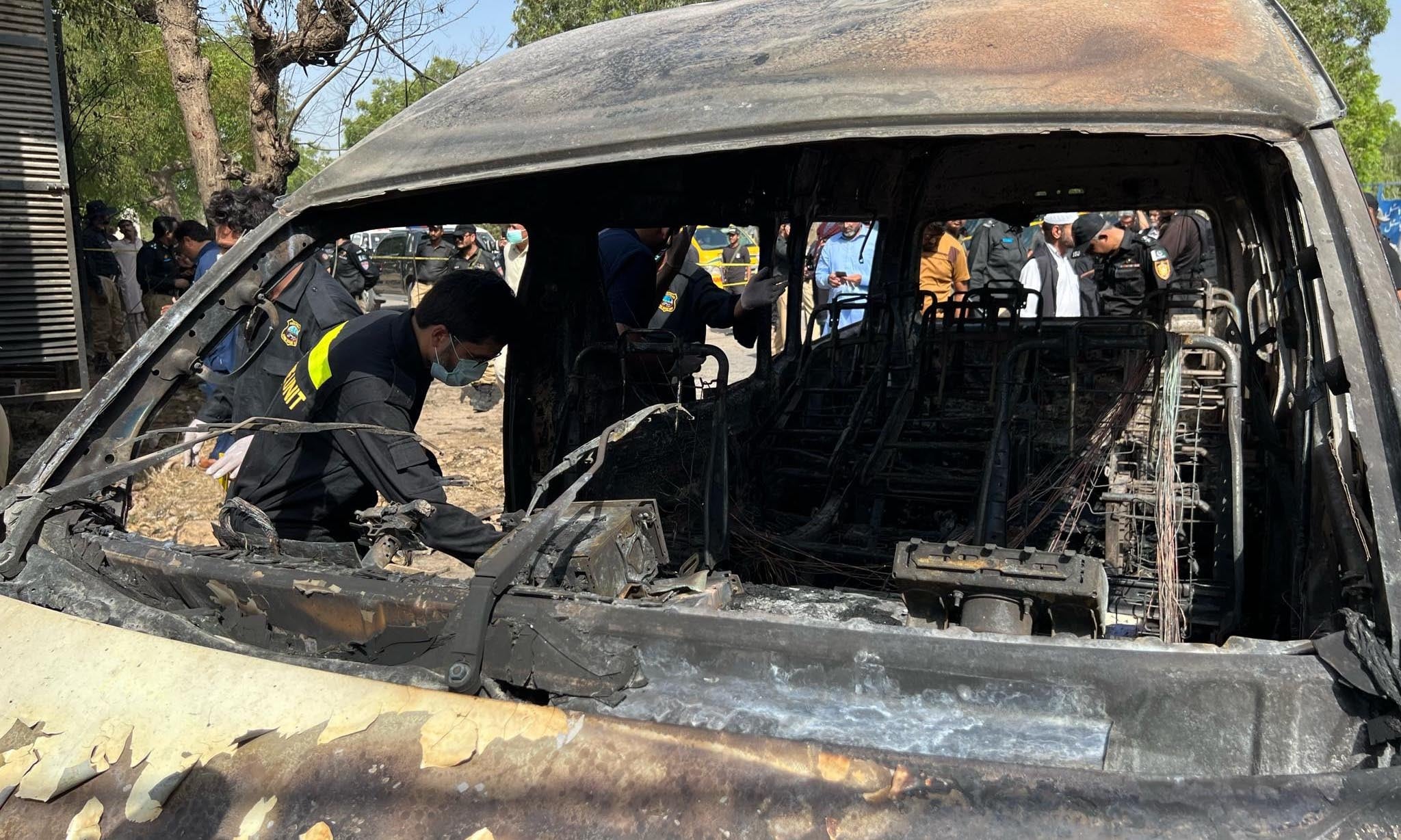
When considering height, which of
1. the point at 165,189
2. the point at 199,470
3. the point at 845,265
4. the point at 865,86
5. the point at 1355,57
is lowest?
the point at 199,470

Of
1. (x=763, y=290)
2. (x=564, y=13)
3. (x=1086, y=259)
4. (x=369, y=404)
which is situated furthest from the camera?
(x=564, y=13)

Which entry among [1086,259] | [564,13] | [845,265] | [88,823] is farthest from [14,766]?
[564,13]

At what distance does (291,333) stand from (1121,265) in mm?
5463

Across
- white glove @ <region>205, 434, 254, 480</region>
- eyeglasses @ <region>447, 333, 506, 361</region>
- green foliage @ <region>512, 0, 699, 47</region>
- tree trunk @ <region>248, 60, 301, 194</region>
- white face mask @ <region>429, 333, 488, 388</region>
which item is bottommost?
white glove @ <region>205, 434, 254, 480</region>

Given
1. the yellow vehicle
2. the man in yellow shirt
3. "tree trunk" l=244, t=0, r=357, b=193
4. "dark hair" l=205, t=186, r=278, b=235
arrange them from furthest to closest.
→ 1. the yellow vehicle
2. "tree trunk" l=244, t=0, r=357, b=193
3. the man in yellow shirt
4. "dark hair" l=205, t=186, r=278, b=235

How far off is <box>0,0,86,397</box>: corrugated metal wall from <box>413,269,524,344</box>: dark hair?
5528mm

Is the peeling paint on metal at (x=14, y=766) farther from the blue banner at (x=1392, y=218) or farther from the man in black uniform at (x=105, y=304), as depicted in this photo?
the blue banner at (x=1392, y=218)

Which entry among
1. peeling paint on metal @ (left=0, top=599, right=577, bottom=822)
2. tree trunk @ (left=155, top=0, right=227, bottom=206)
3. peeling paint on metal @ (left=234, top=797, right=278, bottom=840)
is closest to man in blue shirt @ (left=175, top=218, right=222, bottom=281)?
tree trunk @ (left=155, top=0, right=227, bottom=206)

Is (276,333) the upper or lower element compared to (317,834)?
upper

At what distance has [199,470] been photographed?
703 centimetres

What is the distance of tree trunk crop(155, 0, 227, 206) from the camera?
8844 mm

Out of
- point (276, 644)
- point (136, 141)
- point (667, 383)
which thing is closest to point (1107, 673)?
point (276, 644)

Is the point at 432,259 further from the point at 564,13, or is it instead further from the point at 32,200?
the point at 564,13

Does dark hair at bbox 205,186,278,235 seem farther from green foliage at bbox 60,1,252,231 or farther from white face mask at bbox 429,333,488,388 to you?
green foliage at bbox 60,1,252,231
